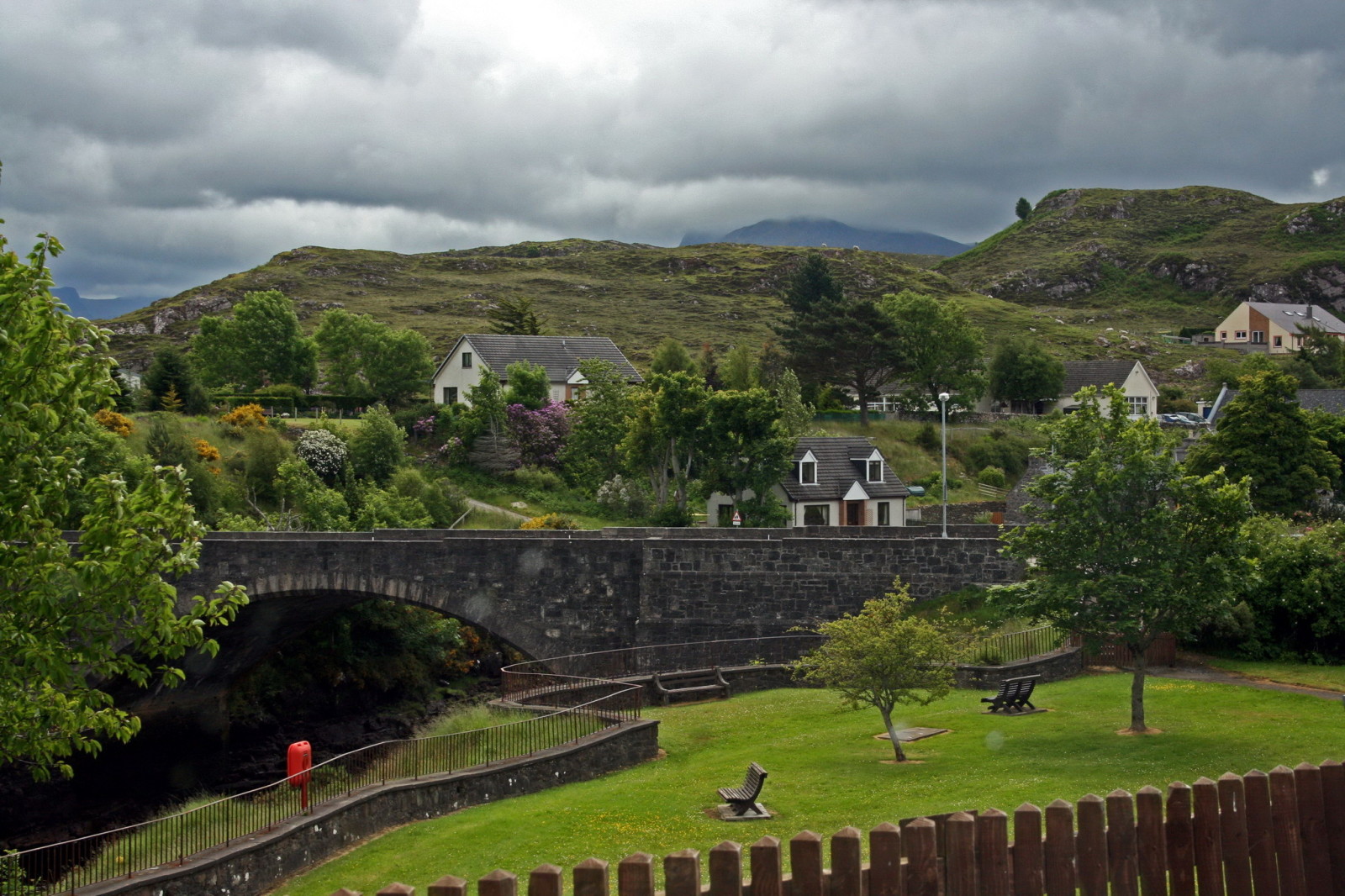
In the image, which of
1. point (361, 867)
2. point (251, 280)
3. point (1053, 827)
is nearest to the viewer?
point (1053, 827)

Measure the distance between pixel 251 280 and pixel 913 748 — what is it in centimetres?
14658

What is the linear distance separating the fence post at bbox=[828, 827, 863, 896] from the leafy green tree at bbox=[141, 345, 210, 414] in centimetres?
6990

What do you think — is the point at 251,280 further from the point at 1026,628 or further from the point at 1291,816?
the point at 1291,816

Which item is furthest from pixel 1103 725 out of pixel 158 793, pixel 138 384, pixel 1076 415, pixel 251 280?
pixel 251 280

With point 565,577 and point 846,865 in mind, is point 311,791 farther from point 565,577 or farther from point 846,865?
point 846,865

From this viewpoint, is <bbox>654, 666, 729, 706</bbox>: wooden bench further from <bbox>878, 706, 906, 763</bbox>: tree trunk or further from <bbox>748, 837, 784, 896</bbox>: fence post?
<bbox>748, 837, 784, 896</bbox>: fence post

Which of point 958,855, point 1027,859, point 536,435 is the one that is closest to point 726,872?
point 958,855

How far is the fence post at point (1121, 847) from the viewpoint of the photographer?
22.1 feet

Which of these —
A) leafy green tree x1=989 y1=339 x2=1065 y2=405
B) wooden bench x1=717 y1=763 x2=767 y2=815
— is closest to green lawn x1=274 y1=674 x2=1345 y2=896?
wooden bench x1=717 y1=763 x2=767 y2=815

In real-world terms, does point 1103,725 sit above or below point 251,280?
below

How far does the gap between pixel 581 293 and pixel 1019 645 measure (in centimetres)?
14003

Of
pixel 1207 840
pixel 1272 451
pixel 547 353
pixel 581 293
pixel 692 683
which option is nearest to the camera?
pixel 1207 840

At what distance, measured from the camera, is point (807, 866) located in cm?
587

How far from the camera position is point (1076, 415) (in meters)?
23.8
